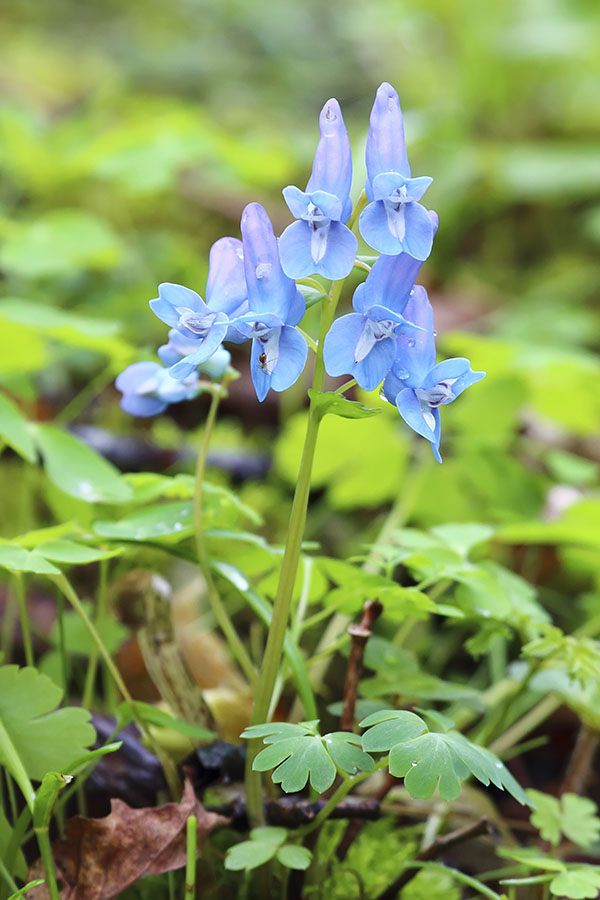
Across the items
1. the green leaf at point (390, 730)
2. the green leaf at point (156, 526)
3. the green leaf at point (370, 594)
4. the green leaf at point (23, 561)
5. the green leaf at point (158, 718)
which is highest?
the green leaf at point (23, 561)

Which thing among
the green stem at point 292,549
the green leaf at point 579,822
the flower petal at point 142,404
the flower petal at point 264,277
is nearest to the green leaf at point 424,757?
the green stem at point 292,549

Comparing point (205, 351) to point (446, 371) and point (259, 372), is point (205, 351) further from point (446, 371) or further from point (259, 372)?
point (446, 371)

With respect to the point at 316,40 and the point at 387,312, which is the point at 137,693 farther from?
the point at 316,40

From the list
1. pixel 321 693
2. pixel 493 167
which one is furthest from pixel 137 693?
pixel 493 167

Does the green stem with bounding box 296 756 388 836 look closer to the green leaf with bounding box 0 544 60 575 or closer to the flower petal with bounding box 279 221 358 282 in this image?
the green leaf with bounding box 0 544 60 575

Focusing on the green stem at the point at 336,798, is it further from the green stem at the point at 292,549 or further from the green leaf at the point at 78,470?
the green leaf at the point at 78,470

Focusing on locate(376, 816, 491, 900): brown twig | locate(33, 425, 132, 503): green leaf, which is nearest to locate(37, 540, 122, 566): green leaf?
locate(33, 425, 132, 503): green leaf
